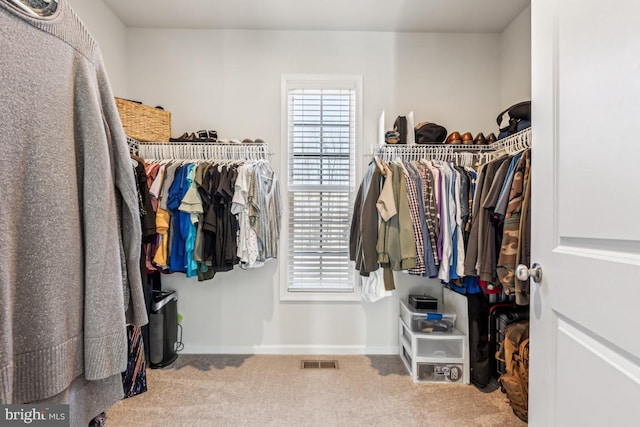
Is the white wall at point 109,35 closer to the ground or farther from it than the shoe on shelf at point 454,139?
farther from it

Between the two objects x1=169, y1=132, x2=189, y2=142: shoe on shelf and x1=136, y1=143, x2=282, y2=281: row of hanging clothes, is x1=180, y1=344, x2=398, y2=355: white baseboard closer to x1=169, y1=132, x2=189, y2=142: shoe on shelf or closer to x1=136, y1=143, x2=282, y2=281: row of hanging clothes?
x1=136, y1=143, x2=282, y2=281: row of hanging clothes

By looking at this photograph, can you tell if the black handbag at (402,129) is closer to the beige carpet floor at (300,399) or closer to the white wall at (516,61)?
the white wall at (516,61)

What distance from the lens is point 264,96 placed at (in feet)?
8.57

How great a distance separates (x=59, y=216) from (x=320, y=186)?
81.7 inches

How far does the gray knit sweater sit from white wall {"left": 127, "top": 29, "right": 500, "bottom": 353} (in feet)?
6.10

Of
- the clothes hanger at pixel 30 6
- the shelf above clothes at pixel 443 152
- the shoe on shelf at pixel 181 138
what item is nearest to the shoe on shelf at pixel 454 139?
the shelf above clothes at pixel 443 152

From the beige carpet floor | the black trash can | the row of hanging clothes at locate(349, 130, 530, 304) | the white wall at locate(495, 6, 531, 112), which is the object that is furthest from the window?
the white wall at locate(495, 6, 531, 112)

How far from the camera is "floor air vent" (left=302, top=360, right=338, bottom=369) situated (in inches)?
91.5

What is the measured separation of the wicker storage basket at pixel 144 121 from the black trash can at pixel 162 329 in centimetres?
122

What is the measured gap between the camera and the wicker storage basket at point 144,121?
2164 millimetres

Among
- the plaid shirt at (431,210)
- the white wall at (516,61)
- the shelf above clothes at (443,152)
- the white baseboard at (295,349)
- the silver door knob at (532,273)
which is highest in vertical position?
the white wall at (516,61)

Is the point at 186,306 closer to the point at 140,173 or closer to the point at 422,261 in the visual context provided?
the point at 140,173

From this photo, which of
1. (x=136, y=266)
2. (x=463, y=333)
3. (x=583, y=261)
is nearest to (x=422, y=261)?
(x=463, y=333)

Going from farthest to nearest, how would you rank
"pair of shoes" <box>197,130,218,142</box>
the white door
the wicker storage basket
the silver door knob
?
"pair of shoes" <box>197,130,218,142</box>
the wicker storage basket
the silver door knob
the white door
